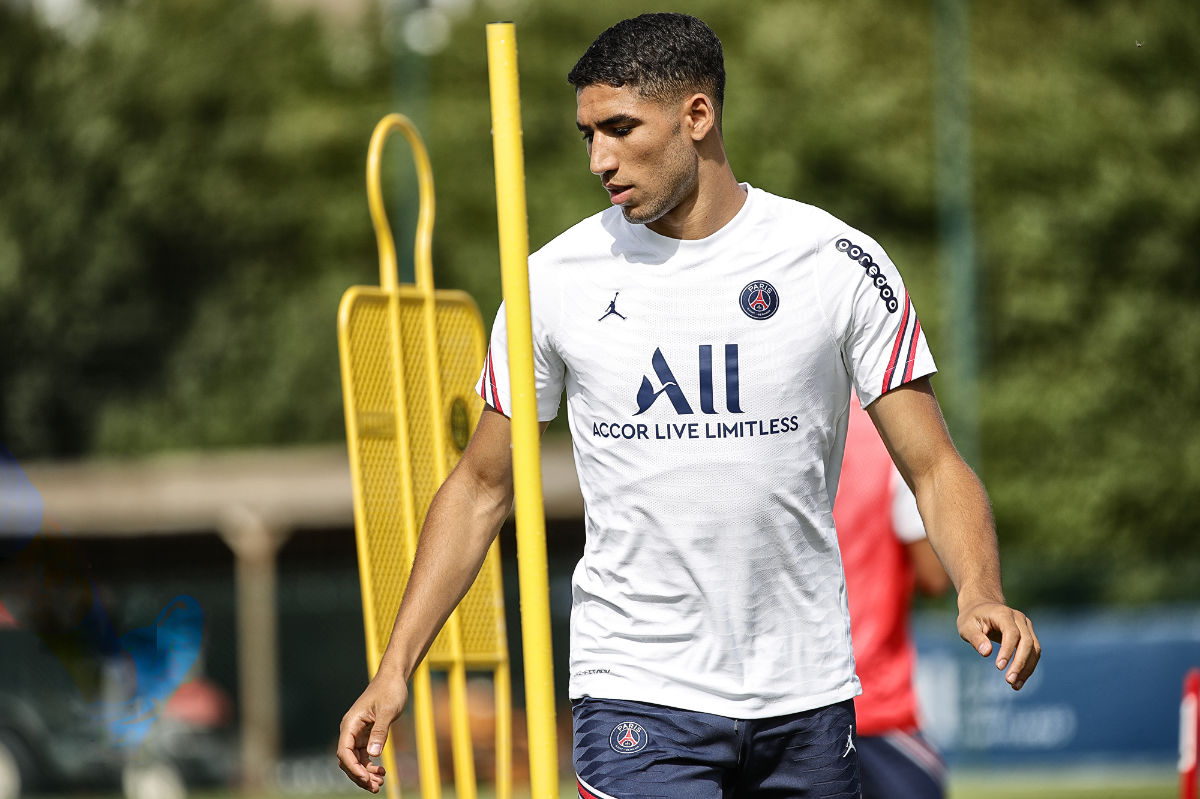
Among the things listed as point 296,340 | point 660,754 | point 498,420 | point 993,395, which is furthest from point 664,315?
point 296,340

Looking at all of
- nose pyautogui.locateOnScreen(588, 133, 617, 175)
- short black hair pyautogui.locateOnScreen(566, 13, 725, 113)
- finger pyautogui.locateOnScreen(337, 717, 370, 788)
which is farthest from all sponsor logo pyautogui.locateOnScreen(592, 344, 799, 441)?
finger pyautogui.locateOnScreen(337, 717, 370, 788)

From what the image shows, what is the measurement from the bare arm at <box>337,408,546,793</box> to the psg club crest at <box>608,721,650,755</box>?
16.4 inches

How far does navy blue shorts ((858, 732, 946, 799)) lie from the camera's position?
223 inches

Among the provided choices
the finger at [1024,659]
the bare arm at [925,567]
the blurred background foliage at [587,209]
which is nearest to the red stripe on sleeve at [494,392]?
the finger at [1024,659]

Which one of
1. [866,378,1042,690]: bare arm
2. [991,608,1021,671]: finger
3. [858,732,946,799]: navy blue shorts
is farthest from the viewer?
[858,732,946,799]: navy blue shorts

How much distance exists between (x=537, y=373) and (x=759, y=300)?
0.48 meters

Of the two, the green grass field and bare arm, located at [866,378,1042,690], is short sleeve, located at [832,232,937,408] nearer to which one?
bare arm, located at [866,378,1042,690]

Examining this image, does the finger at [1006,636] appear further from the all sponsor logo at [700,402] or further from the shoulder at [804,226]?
the shoulder at [804,226]

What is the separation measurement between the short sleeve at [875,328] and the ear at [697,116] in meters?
0.35

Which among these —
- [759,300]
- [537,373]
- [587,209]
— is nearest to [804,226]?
[759,300]

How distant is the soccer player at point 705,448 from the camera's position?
11.9 feet

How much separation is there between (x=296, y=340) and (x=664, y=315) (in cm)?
3317

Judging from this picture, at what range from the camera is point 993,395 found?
29.8m

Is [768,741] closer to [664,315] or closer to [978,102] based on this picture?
[664,315]
